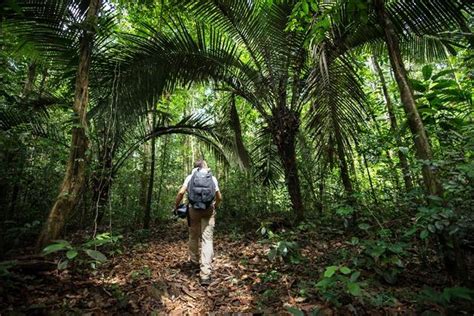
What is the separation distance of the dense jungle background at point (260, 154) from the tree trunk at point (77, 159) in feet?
0.05

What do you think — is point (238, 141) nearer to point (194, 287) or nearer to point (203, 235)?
point (203, 235)

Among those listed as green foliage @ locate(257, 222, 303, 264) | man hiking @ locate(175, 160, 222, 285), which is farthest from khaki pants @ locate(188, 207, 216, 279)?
green foliage @ locate(257, 222, 303, 264)

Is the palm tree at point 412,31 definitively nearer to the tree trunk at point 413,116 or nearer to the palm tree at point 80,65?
the tree trunk at point 413,116

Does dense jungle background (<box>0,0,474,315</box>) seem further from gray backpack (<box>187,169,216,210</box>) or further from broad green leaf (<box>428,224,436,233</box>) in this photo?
gray backpack (<box>187,169,216,210</box>)

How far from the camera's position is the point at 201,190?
3.81 m

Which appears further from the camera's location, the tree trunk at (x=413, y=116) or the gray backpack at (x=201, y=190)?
the gray backpack at (x=201, y=190)

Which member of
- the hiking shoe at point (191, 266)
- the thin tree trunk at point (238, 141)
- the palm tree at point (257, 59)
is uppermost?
the palm tree at point (257, 59)

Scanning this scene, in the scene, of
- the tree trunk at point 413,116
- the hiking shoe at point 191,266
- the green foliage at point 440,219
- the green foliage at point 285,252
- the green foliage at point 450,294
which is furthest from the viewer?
the hiking shoe at point 191,266

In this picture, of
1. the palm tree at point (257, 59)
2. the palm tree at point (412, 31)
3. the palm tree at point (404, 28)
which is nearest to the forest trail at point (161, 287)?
the palm tree at point (412, 31)

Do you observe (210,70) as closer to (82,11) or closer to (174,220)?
(82,11)

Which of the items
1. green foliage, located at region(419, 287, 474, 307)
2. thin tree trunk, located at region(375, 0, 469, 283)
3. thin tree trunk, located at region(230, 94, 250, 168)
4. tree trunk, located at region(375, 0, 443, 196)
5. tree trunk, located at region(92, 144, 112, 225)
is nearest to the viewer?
green foliage, located at region(419, 287, 474, 307)

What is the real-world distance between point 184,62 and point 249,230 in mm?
3425

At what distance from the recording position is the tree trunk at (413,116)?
220cm

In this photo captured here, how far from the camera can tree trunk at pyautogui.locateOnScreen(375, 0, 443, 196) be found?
220 cm
